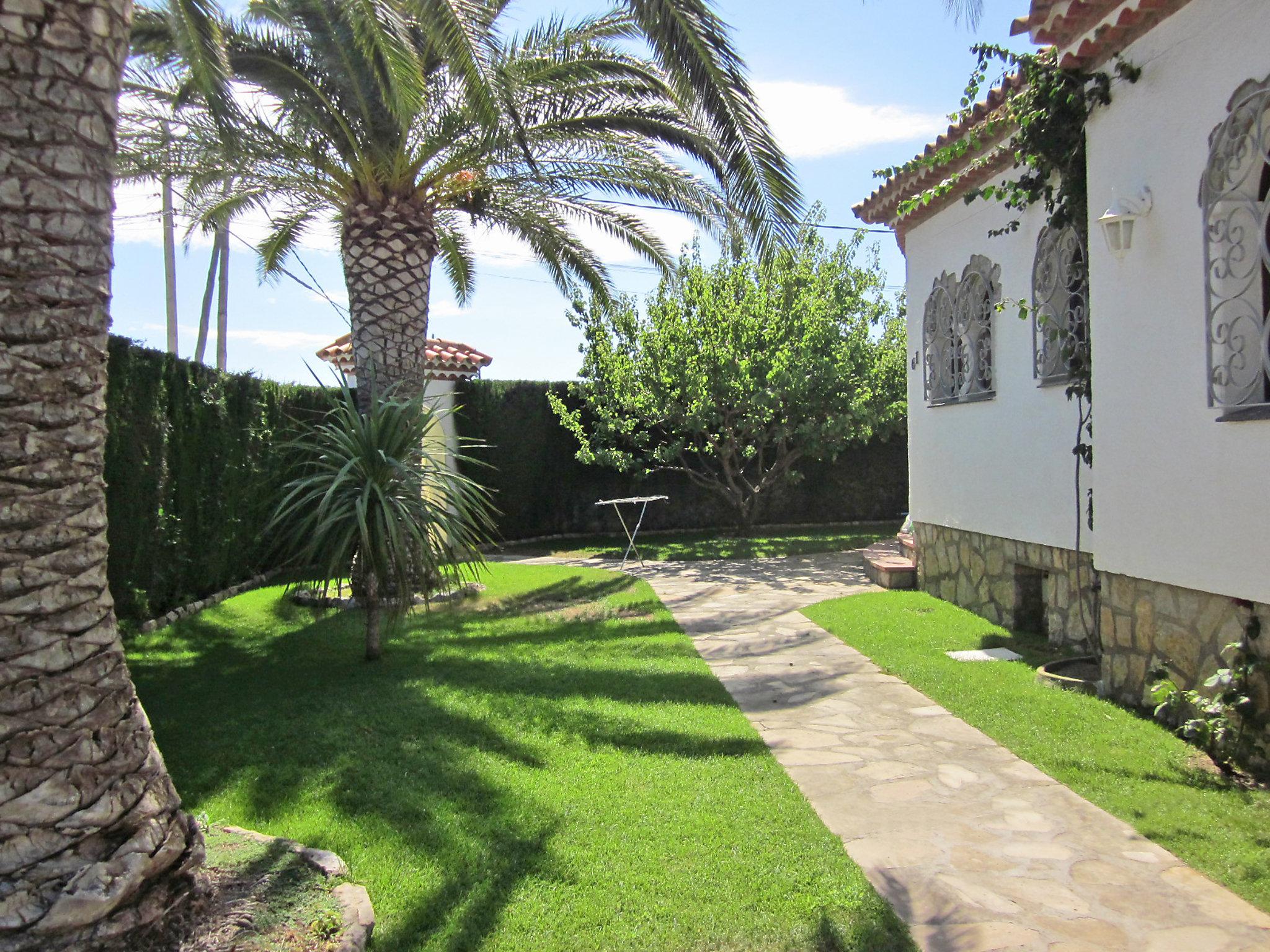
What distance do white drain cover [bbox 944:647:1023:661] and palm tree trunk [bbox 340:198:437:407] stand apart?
5.83 meters

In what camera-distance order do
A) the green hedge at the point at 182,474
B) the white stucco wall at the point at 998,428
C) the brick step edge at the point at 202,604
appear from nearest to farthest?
1. the white stucco wall at the point at 998,428
2. the green hedge at the point at 182,474
3. the brick step edge at the point at 202,604

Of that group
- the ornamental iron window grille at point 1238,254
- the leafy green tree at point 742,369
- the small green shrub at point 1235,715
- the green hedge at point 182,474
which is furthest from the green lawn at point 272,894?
the leafy green tree at point 742,369

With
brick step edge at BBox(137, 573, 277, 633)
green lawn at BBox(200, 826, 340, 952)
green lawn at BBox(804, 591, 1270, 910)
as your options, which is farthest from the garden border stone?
green lawn at BBox(200, 826, 340, 952)

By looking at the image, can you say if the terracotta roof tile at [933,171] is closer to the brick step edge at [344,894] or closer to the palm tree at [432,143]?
the palm tree at [432,143]

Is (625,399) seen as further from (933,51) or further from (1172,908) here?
(1172,908)

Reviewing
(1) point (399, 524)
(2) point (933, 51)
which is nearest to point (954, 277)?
(2) point (933, 51)

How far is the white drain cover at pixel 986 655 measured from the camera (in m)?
6.98

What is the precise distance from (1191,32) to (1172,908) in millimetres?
4312

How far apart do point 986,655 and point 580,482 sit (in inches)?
444

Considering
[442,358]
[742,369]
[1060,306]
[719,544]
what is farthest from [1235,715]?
[442,358]

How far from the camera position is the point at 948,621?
332 inches

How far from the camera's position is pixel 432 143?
8.99 m

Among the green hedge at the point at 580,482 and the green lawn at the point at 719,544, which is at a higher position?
the green hedge at the point at 580,482

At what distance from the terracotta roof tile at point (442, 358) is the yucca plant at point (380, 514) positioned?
7.65 m
